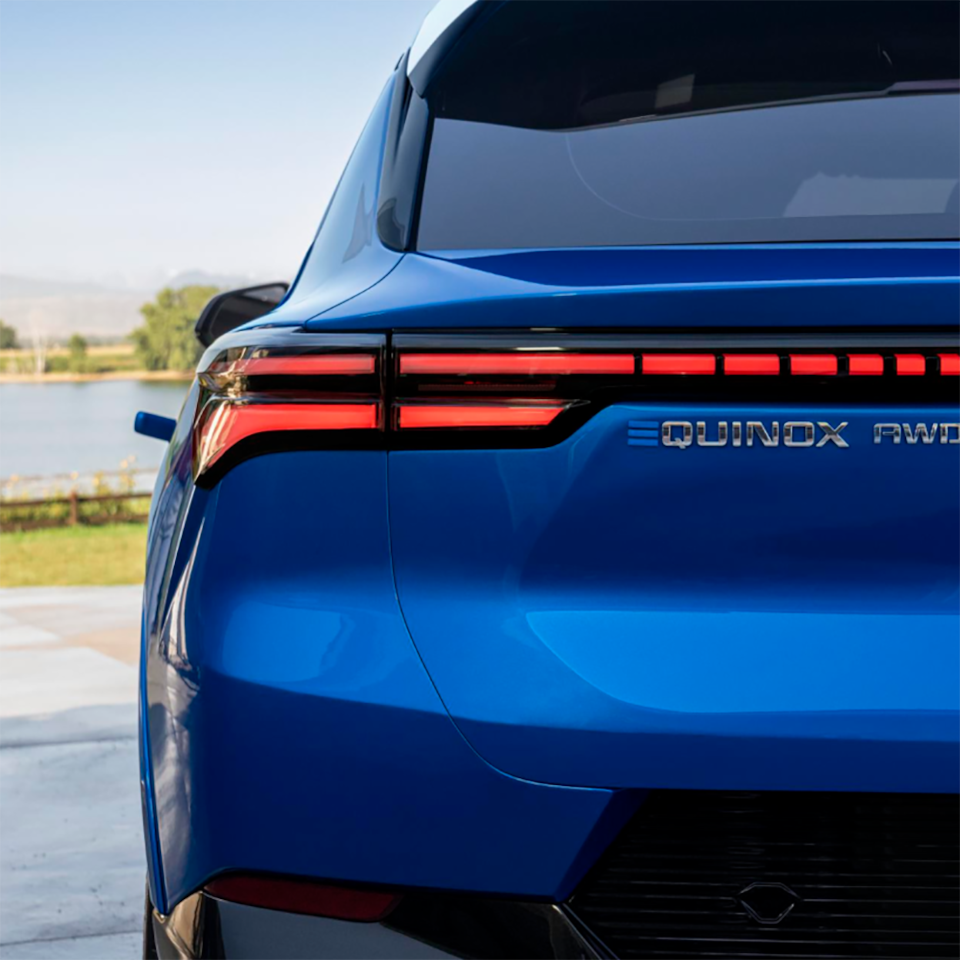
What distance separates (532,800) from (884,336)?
1.97 ft

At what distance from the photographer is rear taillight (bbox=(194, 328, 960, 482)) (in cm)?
140

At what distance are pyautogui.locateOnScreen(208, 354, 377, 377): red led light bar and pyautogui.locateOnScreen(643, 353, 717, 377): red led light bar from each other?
312mm

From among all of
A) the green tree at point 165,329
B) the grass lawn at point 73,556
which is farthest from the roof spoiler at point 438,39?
the green tree at point 165,329

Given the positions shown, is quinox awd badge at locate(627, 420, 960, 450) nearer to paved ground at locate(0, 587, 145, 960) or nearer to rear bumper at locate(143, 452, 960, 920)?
rear bumper at locate(143, 452, 960, 920)

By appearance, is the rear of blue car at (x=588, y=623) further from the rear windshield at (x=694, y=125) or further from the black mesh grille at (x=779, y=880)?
the rear windshield at (x=694, y=125)

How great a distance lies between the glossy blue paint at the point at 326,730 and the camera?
1.40 metres

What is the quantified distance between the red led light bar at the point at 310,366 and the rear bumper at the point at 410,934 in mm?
575

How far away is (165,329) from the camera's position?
160 ft

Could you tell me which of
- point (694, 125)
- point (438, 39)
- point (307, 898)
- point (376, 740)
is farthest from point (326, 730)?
point (438, 39)

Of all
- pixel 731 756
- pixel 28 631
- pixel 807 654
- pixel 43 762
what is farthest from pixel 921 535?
pixel 28 631

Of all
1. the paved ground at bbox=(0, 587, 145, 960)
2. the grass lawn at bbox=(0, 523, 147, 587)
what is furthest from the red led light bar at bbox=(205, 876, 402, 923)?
the grass lawn at bbox=(0, 523, 147, 587)

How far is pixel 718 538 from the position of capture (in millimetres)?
1419

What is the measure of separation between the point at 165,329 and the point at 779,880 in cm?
4919

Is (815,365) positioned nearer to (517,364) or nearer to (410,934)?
(517,364)
